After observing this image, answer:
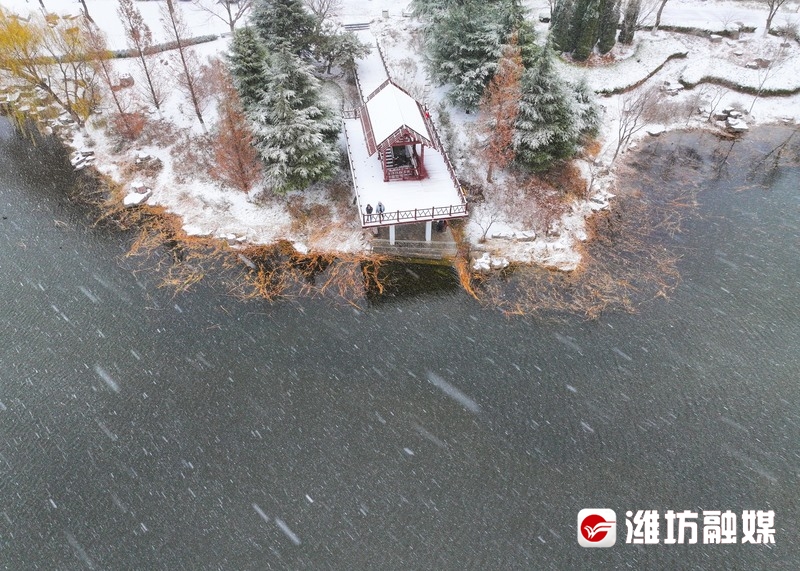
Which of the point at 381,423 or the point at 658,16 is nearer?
the point at 381,423

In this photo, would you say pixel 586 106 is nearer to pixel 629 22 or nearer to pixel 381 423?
pixel 629 22

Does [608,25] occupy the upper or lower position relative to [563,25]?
lower

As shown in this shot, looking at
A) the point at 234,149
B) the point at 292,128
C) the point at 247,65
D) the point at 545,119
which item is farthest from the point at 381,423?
the point at 247,65

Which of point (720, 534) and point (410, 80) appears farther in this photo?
point (410, 80)

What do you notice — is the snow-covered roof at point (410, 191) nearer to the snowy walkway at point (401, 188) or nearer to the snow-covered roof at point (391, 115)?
the snowy walkway at point (401, 188)

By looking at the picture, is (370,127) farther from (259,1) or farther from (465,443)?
(465,443)

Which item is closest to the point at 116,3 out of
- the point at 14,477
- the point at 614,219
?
the point at 14,477

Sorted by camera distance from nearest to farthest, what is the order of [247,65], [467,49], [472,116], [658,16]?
[247,65] → [467,49] → [472,116] → [658,16]
